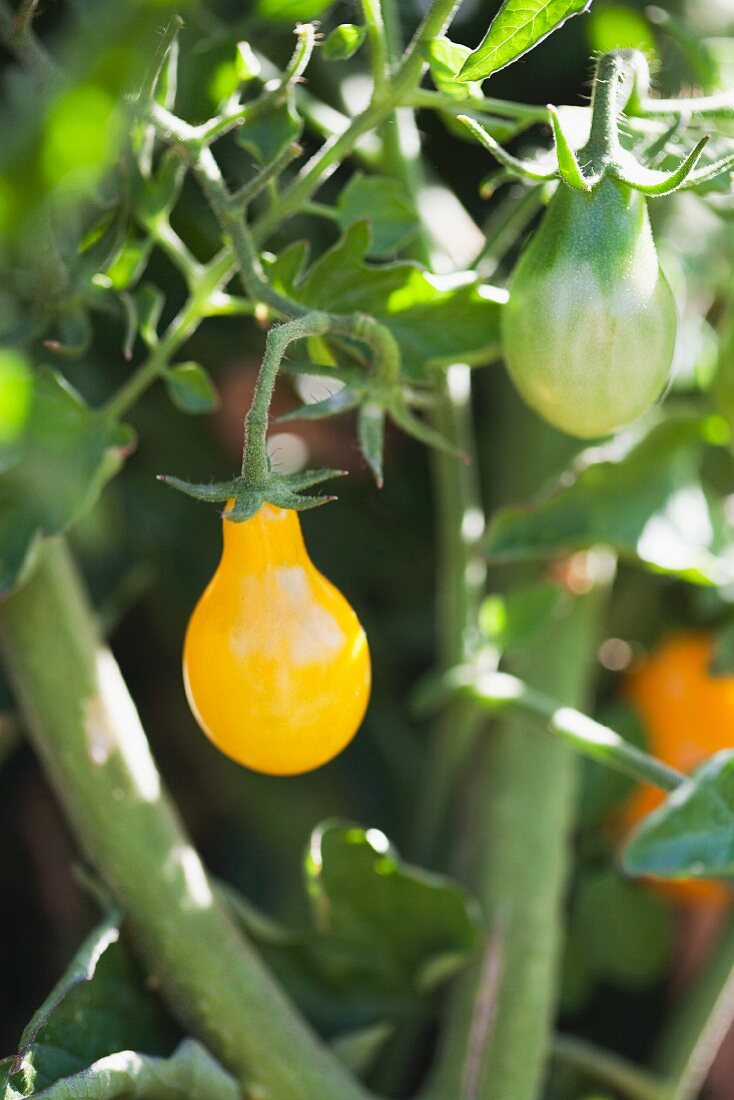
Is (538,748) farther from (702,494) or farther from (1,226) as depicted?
(1,226)

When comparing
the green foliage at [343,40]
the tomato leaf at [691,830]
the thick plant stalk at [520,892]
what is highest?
the green foliage at [343,40]

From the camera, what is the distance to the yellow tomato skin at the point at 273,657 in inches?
13.7

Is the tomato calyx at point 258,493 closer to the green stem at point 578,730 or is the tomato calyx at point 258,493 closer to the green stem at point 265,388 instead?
the green stem at point 265,388

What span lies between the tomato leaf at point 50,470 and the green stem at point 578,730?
201 mm

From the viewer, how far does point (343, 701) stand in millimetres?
356

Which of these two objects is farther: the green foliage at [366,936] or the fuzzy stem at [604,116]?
the green foliage at [366,936]

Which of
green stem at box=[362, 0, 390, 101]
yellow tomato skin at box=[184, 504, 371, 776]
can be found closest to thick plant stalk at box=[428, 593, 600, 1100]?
yellow tomato skin at box=[184, 504, 371, 776]

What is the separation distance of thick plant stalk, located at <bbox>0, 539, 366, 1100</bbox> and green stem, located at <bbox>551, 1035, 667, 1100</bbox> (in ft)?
0.48

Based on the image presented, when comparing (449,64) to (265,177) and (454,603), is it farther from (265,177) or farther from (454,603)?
(454,603)

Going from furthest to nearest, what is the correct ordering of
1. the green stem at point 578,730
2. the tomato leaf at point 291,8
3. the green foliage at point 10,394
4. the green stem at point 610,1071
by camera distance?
the green stem at point 610,1071
the green stem at point 578,730
the tomato leaf at point 291,8
the green foliage at point 10,394

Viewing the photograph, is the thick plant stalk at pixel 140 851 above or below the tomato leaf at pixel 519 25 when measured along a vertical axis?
below

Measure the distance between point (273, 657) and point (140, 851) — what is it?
0.52 feet

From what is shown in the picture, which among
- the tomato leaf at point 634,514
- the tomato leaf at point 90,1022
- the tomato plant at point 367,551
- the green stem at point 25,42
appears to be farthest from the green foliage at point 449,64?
the tomato leaf at point 90,1022

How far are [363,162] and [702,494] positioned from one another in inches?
9.4
